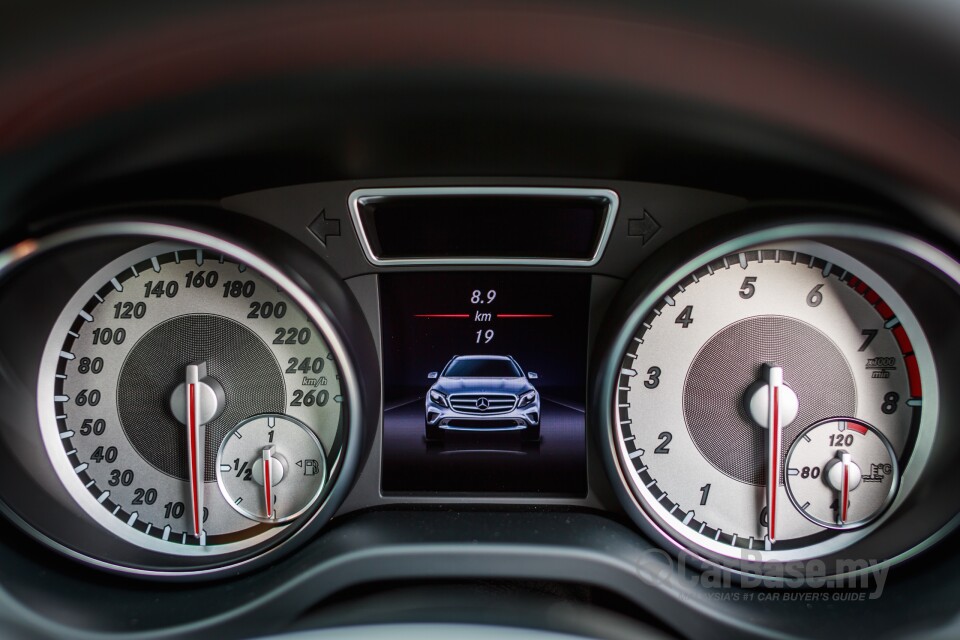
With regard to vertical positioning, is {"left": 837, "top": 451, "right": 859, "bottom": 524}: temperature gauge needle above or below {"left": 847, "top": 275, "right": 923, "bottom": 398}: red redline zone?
below

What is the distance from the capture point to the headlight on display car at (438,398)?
70.1 inches

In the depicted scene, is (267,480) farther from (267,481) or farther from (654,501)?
(654,501)

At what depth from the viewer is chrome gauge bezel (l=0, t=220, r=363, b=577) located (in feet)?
4.91

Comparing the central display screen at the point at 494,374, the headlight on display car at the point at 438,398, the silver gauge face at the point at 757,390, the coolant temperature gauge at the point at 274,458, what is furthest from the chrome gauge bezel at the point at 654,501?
the coolant temperature gauge at the point at 274,458

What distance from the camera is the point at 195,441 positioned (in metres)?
1.63

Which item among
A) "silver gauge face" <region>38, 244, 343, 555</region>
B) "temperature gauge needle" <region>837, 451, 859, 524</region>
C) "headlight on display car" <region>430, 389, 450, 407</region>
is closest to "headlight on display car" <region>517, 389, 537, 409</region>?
"headlight on display car" <region>430, 389, 450, 407</region>

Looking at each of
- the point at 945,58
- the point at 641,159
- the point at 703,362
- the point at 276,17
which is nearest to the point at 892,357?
the point at 703,362

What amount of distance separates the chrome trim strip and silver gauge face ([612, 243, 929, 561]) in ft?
0.77

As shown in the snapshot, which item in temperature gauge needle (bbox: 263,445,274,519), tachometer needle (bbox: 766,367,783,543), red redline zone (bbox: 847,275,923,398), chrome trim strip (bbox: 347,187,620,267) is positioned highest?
chrome trim strip (bbox: 347,187,620,267)

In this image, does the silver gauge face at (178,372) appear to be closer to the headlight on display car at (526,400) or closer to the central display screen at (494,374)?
the central display screen at (494,374)

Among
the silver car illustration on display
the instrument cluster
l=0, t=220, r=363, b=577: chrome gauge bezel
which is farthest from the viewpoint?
the silver car illustration on display

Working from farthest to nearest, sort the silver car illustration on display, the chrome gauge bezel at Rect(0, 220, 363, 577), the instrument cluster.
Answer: the silver car illustration on display
the instrument cluster
the chrome gauge bezel at Rect(0, 220, 363, 577)

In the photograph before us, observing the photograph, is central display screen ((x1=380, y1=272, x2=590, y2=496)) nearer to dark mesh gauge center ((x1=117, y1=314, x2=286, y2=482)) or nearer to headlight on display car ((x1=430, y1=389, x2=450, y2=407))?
headlight on display car ((x1=430, y1=389, x2=450, y2=407))

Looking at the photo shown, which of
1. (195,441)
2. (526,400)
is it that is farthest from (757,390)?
(195,441)
